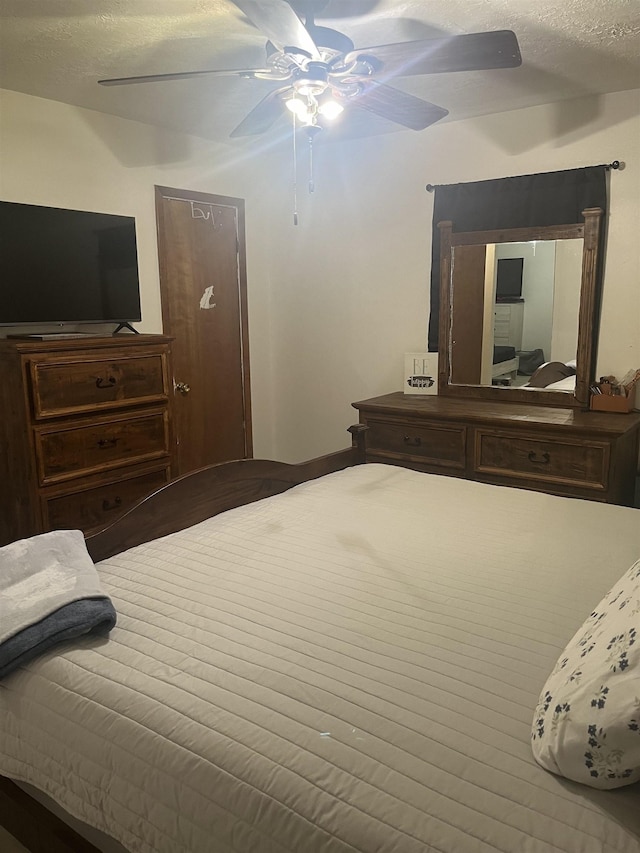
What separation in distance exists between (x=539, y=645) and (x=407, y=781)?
1.65 feet

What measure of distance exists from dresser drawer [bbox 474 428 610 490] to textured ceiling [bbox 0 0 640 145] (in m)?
1.62

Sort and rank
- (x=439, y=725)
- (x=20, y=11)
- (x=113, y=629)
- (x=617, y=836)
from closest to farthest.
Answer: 1. (x=617, y=836)
2. (x=439, y=725)
3. (x=113, y=629)
4. (x=20, y=11)

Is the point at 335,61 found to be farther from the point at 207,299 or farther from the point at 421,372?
the point at 207,299

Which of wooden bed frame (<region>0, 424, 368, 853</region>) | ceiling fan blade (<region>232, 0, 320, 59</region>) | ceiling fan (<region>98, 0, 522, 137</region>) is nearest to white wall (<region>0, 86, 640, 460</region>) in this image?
ceiling fan (<region>98, 0, 522, 137</region>)

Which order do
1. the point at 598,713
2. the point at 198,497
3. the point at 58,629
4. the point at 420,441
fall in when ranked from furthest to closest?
the point at 420,441 → the point at 198,497 → the point at 58,629 → the point at 598,713

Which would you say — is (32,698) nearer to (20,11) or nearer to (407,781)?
(407,781)

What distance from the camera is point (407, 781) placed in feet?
3.44

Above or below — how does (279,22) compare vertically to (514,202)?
above

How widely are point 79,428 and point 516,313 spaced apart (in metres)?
2.33

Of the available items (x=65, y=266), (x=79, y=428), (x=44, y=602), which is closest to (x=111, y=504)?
(x=79, y=428)

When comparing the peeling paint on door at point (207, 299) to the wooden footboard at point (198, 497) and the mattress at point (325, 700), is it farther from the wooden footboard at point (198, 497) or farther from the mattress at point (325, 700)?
the mattress at point (325, 700)

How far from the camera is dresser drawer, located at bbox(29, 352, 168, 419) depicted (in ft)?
9.29

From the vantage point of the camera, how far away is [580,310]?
344 centimetres

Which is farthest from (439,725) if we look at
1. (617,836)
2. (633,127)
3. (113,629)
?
(633,127)
